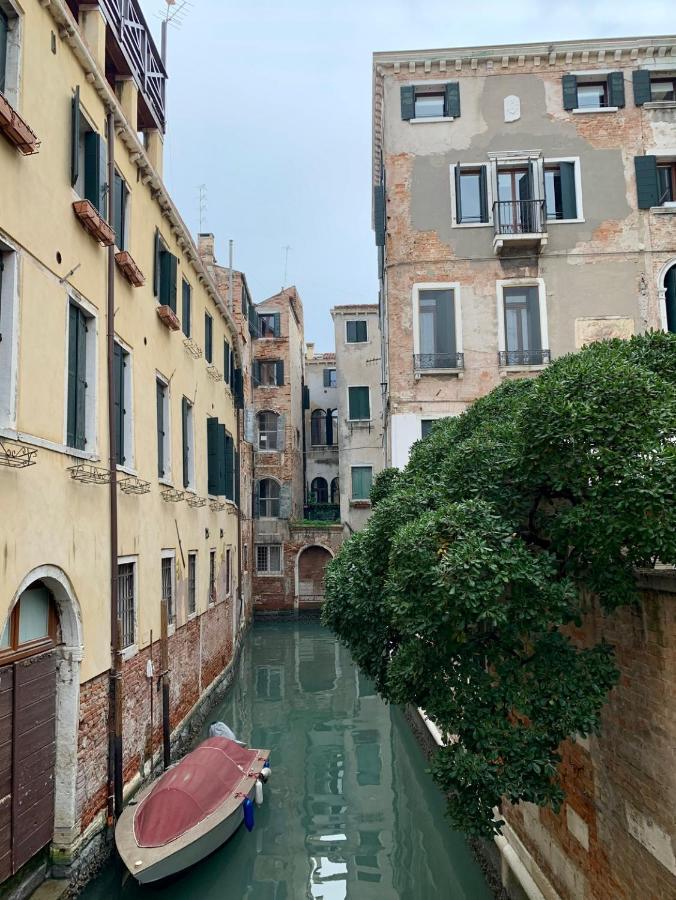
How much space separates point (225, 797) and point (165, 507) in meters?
4.11

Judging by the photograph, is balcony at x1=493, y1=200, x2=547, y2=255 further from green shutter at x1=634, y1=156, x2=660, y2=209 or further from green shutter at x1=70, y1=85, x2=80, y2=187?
green shutter at x1=70, y1=85, x2=80, y2=187

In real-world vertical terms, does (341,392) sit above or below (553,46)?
below

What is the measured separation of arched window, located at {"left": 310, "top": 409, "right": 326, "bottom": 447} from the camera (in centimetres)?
3291

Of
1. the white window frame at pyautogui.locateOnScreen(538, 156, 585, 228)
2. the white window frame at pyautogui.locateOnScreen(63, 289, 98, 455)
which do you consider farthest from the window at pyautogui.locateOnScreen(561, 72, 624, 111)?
the white window frame at pyautogui.locateOnScreen(63, 289, 98, 455)

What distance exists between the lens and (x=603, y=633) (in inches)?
206

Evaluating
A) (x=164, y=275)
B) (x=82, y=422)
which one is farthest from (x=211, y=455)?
(x=82, y=422)

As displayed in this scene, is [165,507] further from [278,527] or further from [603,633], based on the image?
[278,527]

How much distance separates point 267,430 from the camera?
27500 millimetres

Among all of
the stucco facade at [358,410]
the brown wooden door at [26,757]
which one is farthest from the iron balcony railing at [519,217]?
the stucco facade at [358,410]

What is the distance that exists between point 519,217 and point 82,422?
9.15 meters

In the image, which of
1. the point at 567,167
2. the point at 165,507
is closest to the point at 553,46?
the point at 567,167

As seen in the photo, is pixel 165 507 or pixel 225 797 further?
pixel 165 507

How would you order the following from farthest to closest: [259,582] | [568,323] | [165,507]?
[259,582]
[568,323]
[165,507]

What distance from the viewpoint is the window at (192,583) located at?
12805mm
